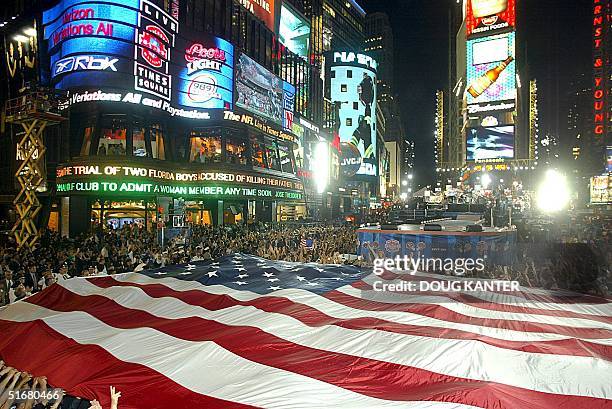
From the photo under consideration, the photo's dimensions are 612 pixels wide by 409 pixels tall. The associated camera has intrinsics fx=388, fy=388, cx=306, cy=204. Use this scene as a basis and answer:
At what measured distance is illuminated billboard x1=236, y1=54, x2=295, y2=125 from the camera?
43.4 m

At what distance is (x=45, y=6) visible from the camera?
3438 centimetres

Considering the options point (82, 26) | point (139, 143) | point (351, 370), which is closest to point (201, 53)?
point (82, 26)

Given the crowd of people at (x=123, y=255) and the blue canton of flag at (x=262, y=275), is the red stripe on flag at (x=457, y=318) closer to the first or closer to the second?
the blue canton of flag at (x=262, y=275)

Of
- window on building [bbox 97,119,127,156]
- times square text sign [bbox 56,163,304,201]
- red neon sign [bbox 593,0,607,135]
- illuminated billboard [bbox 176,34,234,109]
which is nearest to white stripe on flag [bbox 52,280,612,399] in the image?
times square text sign [bbox 56,163,304,201]

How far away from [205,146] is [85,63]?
12734 millimetres

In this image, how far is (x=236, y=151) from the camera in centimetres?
4156

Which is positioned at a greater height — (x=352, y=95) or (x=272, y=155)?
(x=352, y=95)

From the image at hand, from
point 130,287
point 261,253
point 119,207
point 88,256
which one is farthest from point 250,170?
point 130,287

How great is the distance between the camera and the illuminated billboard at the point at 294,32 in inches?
2406

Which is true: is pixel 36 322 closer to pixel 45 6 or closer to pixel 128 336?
pixel 128 336

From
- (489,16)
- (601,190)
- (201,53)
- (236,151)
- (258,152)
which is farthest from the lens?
(489,16)

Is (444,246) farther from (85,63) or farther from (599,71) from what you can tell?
(599,71)

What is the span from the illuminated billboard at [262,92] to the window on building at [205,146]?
5.42 metres

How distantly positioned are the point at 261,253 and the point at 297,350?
44.0 ft
